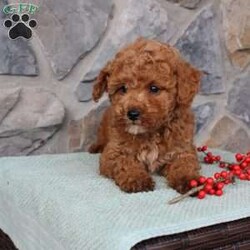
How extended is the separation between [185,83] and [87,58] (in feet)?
1.72

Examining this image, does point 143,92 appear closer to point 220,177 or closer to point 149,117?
point 149,117

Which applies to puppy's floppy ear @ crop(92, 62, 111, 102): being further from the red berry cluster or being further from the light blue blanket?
the red berry cluster

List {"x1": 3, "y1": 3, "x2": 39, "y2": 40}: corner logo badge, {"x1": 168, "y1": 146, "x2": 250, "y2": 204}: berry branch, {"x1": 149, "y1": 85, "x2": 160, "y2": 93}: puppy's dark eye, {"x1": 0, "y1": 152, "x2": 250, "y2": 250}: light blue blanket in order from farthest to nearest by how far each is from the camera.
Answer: {"x1": 3, "y1": 3, "x2": 39, "y2": 40}: corner logo badge < {"x1": 149, "y1": 85, "x2": 160, "y2": 93}: puppy's dark eye < {"x1": 168, "y1": 146, "x2": 250, "y2": 204}: berry branch < {"x1": 0, "y1": 152, "x2": 250, "y2": 250}: light blue blanket

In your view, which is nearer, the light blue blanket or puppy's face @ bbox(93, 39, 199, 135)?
the light blue blanket

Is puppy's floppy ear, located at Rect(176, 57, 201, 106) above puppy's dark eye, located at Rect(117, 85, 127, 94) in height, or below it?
above

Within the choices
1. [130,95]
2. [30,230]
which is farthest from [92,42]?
[30,230]

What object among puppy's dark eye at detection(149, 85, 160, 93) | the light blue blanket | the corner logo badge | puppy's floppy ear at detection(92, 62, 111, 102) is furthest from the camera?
the corner logo badge

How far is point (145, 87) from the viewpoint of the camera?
4.22ft

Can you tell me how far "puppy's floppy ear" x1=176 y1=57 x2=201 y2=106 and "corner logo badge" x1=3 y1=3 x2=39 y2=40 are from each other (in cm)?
56

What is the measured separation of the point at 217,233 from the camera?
42.3 inches

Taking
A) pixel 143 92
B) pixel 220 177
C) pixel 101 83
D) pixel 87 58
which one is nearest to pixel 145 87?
pixel 143 92

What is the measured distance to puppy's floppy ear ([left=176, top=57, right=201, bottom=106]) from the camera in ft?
4.25

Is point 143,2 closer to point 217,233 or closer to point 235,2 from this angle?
point 235,2

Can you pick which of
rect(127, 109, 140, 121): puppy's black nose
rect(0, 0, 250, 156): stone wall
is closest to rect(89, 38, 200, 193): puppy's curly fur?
rect(127, 109, 140, 121): puppy's black nose
